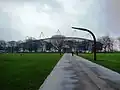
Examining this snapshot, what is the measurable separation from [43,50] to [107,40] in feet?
126

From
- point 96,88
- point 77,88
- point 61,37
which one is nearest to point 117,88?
point 96,88

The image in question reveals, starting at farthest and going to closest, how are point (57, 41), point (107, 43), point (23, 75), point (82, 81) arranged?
point (57, 41) < point (107, 43) < point (23, 75) < point (82, 81)

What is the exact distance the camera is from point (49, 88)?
1059 cm

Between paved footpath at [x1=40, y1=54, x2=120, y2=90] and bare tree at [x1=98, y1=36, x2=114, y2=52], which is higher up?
bare tree at [x1=98, y1=36, x2=114, y2=52]

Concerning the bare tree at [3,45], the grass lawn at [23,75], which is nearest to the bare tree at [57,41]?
the bare tree at [3,45]

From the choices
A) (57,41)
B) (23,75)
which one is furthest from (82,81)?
(57,41)

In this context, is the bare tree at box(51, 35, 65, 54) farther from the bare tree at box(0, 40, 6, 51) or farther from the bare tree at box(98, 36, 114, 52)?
the bare tree at box(0, 40, 6, 51)

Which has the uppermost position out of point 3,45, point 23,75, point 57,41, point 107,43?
point 57,41

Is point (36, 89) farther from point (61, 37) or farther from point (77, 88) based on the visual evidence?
point (61, 37)

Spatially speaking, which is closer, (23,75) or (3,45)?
(23,75)

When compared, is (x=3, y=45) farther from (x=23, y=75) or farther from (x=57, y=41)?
(x=23, y=75)

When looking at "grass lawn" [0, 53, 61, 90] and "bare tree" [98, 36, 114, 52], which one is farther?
"bare tree" [98, 36, 114, 52]

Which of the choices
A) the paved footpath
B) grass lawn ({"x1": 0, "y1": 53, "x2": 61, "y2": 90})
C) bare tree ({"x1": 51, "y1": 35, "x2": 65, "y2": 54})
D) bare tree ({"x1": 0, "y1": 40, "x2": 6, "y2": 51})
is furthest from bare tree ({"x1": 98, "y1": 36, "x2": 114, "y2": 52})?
the paved footpath

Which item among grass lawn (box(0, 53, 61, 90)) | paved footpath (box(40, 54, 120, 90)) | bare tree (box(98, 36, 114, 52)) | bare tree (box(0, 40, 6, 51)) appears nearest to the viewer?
paved footpath (box(40, 54, 120, 90))
